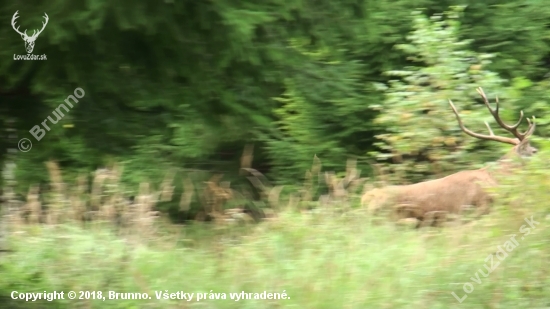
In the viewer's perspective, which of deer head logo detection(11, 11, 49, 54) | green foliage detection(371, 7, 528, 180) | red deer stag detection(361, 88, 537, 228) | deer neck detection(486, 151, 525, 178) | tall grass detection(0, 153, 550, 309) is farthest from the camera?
green foliage detection(371, 7, 528, 180)

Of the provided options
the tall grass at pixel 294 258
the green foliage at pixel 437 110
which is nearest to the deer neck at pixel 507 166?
the tall grass at pixel 294 258

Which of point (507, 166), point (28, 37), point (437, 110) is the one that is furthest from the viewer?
point (437, 110)

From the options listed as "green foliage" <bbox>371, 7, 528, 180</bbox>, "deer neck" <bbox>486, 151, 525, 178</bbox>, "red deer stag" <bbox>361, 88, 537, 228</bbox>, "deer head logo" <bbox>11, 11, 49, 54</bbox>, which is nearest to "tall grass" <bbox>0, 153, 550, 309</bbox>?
"deer neck" <bbox>486, 151, 525, 178</bbox>

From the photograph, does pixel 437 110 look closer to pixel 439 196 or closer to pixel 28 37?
pixel 439 196

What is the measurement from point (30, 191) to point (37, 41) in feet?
10.8

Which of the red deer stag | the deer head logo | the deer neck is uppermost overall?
the deer head logo

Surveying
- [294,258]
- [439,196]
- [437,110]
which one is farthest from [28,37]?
[437,110]

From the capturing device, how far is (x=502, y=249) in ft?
19.7

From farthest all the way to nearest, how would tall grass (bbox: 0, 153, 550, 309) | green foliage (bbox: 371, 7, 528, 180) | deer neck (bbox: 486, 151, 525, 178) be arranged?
green foliage (bbox: 371, 7, 528, 180)
deer neck (bbox: 486, 151, 525, 178)
tall grass (bbox: 0, 153, 550, 309)

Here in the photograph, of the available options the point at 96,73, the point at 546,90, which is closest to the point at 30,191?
the point at 96,73

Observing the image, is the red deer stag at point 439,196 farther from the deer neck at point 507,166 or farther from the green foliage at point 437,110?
the green foliage at point 437,110

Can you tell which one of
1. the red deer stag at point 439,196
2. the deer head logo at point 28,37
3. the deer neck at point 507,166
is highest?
the deer head logo at point 28,37

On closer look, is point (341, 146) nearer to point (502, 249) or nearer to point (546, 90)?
point (546, 90)

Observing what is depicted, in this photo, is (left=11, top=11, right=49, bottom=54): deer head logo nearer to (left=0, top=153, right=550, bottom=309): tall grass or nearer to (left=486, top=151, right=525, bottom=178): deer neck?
(left=0, top=153, right=550, bottom=309): tall grass
